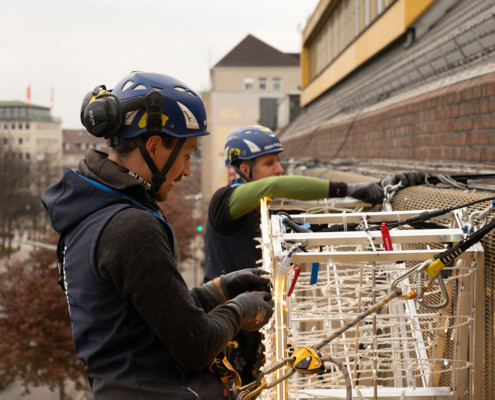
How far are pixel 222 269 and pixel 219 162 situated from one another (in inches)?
1954

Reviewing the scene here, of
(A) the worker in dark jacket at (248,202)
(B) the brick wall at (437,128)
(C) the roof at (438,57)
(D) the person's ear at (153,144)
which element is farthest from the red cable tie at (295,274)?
(C) the roof at (438,57)

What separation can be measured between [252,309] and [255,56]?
6869 centimetres

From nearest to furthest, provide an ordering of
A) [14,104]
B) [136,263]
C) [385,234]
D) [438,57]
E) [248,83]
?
[136,263]
[385,234]
[438,57]
[248,83]
[14,104]

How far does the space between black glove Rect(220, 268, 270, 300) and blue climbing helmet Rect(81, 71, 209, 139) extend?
2.22 feet

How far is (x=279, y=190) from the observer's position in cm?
424

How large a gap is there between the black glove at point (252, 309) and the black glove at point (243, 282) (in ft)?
0.53

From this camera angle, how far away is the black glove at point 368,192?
161 inches

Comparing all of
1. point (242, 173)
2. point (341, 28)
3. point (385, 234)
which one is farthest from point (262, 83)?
point (385, 234)

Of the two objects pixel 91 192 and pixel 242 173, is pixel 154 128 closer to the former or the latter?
pixel 91 192

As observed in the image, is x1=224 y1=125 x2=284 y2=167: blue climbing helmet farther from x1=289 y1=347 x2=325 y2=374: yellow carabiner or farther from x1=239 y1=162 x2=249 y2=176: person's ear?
x1=289 y1=347 x2=325 y2=374: yellow carabiner

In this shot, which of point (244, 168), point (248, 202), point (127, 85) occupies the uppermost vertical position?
point (127, 85)

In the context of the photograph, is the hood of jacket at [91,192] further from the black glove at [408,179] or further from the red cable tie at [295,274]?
the black glove at [408,179]

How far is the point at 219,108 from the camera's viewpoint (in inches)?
2135

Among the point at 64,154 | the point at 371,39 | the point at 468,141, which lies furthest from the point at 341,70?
the point at 64,154
